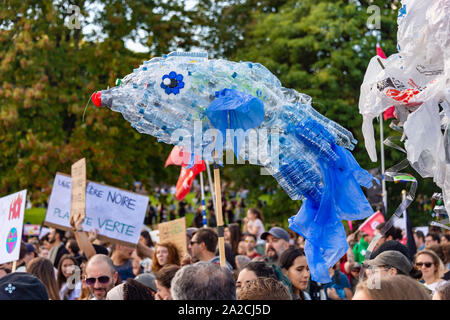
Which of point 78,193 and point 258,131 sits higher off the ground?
point 78,193

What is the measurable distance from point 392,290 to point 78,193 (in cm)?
550

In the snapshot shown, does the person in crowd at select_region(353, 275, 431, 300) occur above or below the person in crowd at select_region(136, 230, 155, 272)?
below

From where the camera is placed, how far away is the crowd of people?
337 cm

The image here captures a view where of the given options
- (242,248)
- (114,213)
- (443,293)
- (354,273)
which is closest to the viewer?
(443,293)

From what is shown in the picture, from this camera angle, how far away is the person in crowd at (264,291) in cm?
377

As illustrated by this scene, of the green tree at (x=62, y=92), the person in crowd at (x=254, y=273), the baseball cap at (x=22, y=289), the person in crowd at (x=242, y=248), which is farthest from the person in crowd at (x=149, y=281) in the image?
the green tree at (x=62, y=92)

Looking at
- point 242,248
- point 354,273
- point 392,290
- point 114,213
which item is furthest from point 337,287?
point 392,290

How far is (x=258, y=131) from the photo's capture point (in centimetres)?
465

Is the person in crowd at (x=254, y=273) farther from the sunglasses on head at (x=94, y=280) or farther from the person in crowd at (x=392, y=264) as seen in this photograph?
the sunglasses on head at (x=94, y=280)

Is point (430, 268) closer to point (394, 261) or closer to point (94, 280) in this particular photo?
point (394, 261)

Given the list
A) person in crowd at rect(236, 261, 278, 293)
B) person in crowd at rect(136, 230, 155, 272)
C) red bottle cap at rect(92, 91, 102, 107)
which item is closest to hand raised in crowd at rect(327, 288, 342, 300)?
person in crowd at rect(136, 230, 155, 272)

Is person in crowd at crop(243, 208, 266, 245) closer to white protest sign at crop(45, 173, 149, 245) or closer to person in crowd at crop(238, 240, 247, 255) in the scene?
person in crowd at crop(238, 240, 247, 255)

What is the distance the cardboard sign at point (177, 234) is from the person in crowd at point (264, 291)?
3.86 metres
